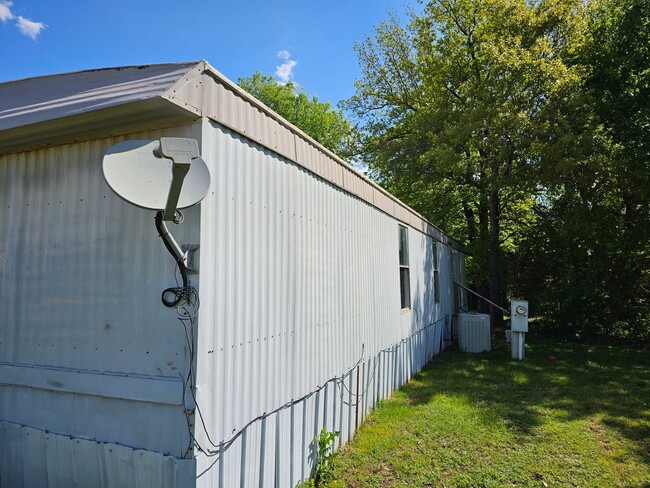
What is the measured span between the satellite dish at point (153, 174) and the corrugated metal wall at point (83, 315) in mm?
239

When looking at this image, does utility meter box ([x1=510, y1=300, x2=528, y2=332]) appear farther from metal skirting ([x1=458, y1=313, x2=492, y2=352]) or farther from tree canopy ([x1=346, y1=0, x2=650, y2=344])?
tree canopy ([x1=346, y1=0, x2=650, y2=344])

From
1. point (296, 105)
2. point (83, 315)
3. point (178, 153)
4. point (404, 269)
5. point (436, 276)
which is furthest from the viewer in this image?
point (296, 105)

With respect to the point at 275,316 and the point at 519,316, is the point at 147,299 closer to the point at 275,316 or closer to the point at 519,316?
the point at 275,316

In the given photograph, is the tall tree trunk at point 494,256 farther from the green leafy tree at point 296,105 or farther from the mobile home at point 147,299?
the green leafy tree at point 296,105

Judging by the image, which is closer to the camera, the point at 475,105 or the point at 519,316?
the point at 519,316

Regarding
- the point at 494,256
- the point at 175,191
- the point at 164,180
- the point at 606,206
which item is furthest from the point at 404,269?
the point at 606,206

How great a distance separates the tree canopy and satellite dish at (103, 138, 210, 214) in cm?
1045

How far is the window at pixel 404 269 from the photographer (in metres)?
7.21

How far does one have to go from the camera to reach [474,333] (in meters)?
9.89

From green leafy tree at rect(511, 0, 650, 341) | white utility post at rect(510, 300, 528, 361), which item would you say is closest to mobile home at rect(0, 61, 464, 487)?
white utility post at rect(510, 300, 528, 361)

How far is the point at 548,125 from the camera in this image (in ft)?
34.5

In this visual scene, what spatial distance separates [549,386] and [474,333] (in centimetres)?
320

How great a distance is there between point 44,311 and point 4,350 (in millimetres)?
520

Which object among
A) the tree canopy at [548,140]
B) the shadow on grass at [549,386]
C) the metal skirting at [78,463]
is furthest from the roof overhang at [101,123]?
the tree canopy at [548,140]
